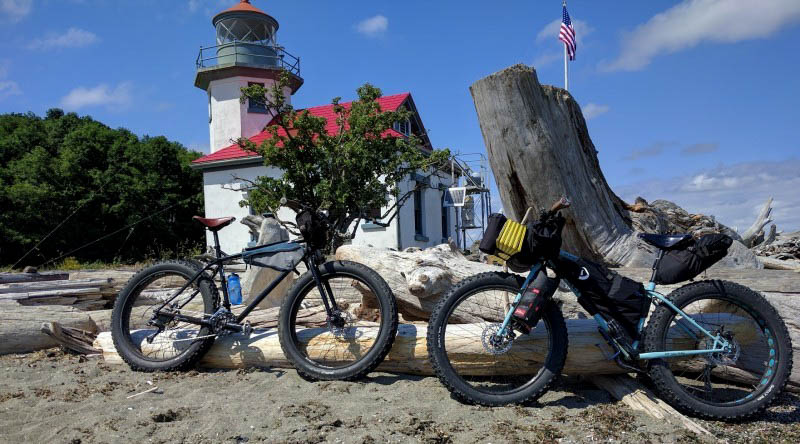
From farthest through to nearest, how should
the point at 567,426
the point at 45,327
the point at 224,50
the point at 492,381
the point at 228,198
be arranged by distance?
the point at 224,50 → the point at 228,198 → the point at 45,327 → the point at 492,381 → the point at 567,426

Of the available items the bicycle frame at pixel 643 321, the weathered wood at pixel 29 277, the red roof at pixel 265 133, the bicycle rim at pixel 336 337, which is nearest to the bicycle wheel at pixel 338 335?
the bicycle rim at pixel 336 337

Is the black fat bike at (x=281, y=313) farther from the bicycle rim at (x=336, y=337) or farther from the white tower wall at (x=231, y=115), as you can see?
the white tower wall at (x=231, y=115)

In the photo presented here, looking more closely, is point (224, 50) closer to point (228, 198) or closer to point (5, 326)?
point (228, 198)

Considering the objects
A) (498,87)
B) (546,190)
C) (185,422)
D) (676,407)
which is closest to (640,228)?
(546,190)

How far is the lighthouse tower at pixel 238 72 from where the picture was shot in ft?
78.2

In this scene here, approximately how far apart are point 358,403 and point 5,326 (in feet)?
13.3

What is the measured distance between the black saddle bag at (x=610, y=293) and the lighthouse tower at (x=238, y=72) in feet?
68.9

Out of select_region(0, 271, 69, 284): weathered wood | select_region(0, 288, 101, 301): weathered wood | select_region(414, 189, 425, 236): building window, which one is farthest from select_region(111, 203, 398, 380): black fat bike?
select_region(414, 189, 425, 236): building window

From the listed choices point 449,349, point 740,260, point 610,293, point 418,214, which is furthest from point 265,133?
point 610,293

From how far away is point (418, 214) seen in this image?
23.8 m

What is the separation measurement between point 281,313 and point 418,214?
1943 cm

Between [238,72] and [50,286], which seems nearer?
[50,286]

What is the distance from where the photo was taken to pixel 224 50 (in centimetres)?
2461

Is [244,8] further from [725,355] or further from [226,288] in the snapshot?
[725,355]
